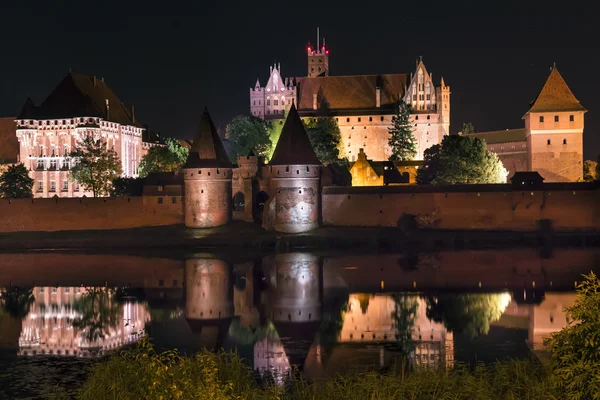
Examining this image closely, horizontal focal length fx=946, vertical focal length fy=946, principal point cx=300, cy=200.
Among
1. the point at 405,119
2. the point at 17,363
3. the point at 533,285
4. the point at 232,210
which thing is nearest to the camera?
the point at 17,363

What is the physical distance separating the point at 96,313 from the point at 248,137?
1629 inches

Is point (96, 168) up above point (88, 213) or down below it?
above

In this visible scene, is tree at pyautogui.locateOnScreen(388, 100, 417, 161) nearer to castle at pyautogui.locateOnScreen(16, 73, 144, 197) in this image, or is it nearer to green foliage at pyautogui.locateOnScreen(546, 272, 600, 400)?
castle at pyautogui.locateOnScreen(16, 73, 144, 197)

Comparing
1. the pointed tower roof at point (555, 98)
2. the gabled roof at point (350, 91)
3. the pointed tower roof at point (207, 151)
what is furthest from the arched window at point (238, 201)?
the gabled roof at point (350, 91)

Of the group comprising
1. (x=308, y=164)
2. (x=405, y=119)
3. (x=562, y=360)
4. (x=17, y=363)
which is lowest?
(x=17, y=363)

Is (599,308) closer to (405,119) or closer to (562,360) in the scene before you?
(562,360)

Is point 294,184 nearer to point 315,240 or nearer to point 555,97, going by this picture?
point 315,240

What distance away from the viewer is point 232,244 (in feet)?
129

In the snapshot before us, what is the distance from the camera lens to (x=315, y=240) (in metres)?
38.6

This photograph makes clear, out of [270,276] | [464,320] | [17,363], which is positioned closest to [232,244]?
[270,276]

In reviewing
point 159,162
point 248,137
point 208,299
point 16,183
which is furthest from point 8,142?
point 208,299

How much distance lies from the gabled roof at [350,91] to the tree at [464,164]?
61.0 feet

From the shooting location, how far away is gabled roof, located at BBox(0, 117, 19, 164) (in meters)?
62.1

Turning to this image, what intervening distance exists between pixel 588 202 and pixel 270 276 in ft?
54.8
